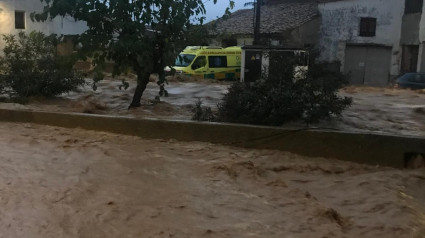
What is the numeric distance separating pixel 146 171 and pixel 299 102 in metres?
2.60

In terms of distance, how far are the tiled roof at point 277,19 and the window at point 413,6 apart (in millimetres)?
5990

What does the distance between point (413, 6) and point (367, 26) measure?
301 centimetres

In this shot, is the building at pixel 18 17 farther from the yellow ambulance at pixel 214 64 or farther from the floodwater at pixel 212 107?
the floodwater at pixel 212 107

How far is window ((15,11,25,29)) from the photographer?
2598 cm

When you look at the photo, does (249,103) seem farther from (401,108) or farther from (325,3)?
(325,3)

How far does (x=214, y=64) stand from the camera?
23453 mm

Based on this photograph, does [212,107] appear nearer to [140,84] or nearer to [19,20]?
[140,84]

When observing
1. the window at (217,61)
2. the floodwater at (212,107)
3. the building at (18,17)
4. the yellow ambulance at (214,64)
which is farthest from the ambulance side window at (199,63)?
the floodwater at (212,107)

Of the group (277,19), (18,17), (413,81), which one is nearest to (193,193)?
(413,81)

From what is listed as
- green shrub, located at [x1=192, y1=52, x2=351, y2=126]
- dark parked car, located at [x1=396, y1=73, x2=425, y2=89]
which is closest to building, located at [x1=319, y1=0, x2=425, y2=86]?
dark parked car, located at [x1=396, y1=73, x2=425, y2=89]

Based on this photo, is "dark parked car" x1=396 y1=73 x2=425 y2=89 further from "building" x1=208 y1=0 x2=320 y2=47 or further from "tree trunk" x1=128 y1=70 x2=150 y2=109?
"tree trunk" x1=128 y1=70 x2=150 y2=109

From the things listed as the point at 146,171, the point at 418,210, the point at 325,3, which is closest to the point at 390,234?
the point at 418,210

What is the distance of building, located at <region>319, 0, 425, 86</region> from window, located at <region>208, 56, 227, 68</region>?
854 cm

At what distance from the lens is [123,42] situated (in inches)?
332
